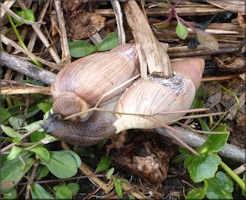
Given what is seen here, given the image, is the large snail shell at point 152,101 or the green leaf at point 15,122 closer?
the large snail shell at point 152,101

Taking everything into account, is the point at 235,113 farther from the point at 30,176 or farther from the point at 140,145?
the point at 30,176

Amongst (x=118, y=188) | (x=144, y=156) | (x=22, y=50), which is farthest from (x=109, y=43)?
(x=118, y=188)

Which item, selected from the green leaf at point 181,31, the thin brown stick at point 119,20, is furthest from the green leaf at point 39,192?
the green leaf at point 181,31

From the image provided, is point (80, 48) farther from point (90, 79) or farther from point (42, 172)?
point (42, 172)

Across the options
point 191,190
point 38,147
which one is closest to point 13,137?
point 38,147

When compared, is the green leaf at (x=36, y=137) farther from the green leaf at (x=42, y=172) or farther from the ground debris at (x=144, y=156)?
the ground debris at (x=144, y=156)

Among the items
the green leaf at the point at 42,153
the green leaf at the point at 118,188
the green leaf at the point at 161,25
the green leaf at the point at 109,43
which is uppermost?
the green leaf at the point at 161,25

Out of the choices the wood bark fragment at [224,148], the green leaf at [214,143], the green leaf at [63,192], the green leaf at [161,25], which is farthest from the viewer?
the green leaf at [161,25]
